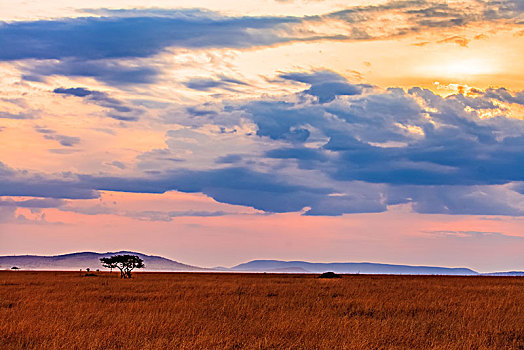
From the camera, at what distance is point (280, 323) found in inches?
766

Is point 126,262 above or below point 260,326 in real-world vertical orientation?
above

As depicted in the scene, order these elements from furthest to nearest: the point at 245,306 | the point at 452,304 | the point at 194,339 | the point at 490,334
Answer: the point at 452,304 < the point at 245,306 < the point at 490,334 < the point at 194,339

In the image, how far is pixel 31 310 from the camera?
23641mm

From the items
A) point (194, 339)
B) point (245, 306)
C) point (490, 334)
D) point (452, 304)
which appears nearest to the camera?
point (194, 339)

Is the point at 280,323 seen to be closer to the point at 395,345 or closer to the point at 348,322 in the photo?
the point at 348,322

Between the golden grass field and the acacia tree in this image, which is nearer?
the golden grass field

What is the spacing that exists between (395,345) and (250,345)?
4073 mm

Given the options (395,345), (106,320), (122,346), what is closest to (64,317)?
(106,320)

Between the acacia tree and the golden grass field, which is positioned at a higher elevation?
the acacia tree

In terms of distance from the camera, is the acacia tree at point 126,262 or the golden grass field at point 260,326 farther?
the acacia tree at point 126,262

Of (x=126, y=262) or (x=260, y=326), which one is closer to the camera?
(x=260, y=326)

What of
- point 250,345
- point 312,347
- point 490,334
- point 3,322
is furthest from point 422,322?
point 3,322

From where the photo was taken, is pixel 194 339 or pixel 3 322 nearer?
pixel 194 339

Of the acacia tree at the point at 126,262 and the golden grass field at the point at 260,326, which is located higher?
the acacia tree at the point at 126,262
